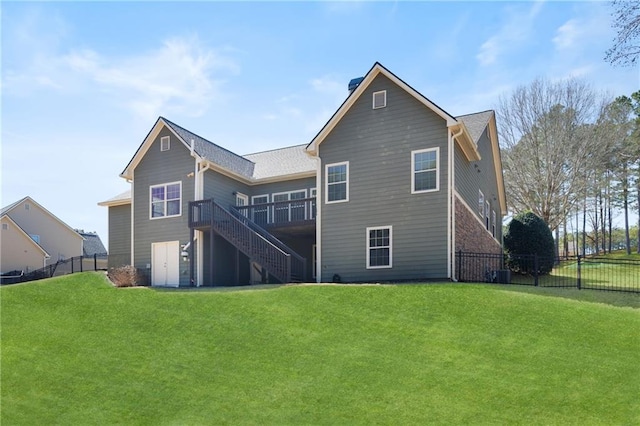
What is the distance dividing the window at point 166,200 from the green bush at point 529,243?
51.9 ft

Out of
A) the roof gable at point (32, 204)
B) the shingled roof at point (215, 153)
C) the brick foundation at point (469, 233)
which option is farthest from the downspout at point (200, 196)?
the roof gable at point (32, 204)

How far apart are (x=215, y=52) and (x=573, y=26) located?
10.4 meters

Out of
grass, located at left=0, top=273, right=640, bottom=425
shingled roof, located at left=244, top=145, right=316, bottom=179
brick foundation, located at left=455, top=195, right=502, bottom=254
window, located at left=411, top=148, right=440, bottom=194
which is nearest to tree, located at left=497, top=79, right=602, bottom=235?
brick foundation, located at left=455, top=195, right=502, bottom=254

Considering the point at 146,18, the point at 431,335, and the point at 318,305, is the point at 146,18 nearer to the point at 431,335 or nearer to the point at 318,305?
the point at 318,305

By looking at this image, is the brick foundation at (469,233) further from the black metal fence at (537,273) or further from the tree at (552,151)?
the tree at (552,151)

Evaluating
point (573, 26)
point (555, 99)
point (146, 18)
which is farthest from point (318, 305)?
point (555, 99)

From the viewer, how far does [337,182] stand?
66.2 ft

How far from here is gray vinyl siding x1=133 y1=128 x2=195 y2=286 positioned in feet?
76.7

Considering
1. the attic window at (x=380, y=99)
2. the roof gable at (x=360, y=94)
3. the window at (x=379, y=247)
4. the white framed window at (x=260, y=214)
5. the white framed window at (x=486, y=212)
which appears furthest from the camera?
the white framed window at (x=486, y=212)

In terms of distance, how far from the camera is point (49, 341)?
13.3 m

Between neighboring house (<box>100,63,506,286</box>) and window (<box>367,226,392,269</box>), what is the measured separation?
0.04 meters

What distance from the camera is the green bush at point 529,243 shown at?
25.9m

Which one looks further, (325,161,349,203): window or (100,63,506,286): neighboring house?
(325,161,349,203): window

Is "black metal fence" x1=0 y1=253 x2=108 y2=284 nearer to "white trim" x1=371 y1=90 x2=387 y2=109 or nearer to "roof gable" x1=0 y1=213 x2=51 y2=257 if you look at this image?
"roof gable" x1=0 y1=213 x2=51 y2=257
